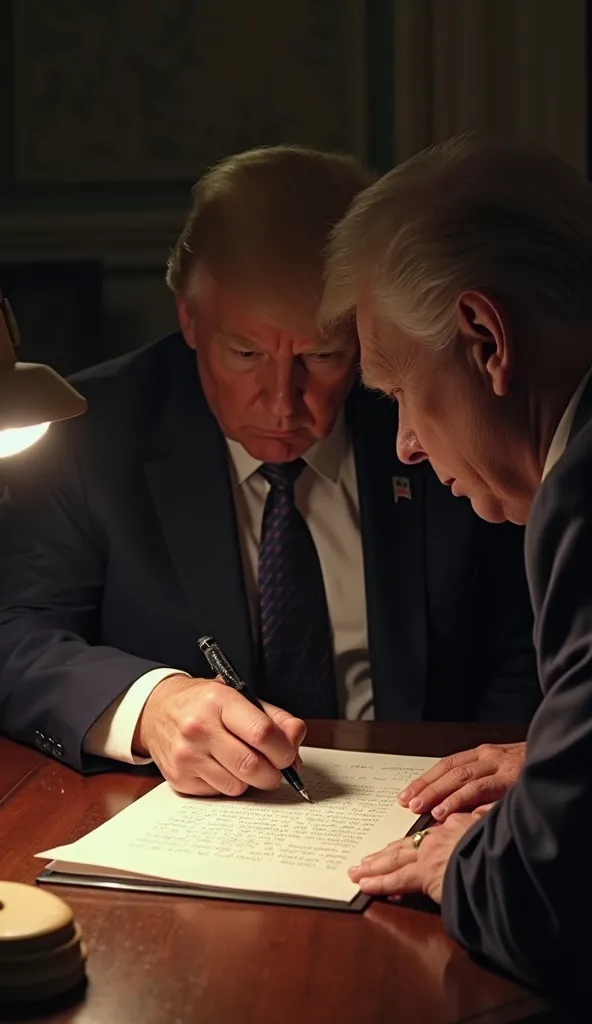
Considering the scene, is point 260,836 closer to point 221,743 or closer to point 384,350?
point 221,743

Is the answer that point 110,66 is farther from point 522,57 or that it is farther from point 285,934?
point 285,934

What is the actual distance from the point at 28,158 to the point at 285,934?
7.22 ft

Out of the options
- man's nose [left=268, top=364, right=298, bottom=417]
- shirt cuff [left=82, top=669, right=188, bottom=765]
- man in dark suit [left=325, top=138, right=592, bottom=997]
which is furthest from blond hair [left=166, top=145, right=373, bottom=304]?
shirt cuff [left=82, top=669, right=188, bottom=765]

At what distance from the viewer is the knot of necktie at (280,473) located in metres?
2.21

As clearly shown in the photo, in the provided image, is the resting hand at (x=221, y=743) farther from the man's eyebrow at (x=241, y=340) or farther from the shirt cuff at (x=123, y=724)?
the man's eyebrow at (x=241, y=340)

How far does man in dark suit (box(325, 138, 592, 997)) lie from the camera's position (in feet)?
3.45

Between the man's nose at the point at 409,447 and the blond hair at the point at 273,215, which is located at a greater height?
the blond hair at the point at 273,215

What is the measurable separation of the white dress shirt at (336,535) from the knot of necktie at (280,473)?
0.01 meters

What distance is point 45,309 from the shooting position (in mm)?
2857

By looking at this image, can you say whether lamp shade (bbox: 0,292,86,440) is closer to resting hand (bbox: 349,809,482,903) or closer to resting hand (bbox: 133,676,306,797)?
resting hand (bbox: 133,676,306,797)

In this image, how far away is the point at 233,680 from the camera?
1645mm

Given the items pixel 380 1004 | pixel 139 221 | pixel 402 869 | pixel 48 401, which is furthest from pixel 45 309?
pixel 380 1004

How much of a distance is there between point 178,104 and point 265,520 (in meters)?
1.17

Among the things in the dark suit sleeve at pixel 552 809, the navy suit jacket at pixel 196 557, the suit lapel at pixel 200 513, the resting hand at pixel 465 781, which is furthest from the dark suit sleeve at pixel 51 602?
the dark suit sleeve at pixel 552 809
